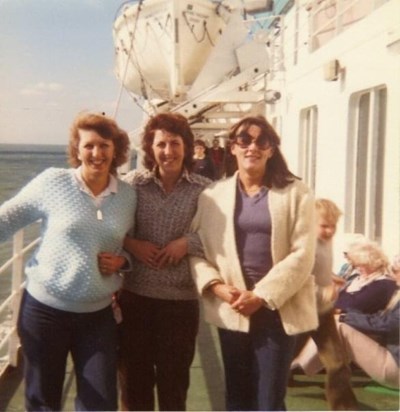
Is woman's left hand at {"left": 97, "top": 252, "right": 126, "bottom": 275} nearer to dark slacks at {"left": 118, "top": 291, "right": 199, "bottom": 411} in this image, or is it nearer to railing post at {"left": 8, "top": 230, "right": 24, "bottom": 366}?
dark slacks at {"left": 118, "top": 291, "right": 199, "bottom": 411}

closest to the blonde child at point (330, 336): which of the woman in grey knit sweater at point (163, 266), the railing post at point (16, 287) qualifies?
the woman in grey knit sweater at point (163, 266)

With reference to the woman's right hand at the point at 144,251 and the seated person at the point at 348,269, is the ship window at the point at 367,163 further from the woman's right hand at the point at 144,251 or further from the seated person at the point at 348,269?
the woman's right hand at the point at 144,251

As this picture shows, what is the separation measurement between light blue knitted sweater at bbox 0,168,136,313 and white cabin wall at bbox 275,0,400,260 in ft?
4.24

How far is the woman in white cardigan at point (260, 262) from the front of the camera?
1434 mm

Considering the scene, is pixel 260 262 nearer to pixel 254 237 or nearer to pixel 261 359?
pixel 254 237

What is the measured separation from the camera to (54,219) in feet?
4.69

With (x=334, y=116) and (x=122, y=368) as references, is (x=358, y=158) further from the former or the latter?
(x=122, y=368)

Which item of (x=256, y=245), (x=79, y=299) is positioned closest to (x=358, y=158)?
(x=256, y=245)

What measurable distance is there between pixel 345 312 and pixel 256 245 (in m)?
0.77

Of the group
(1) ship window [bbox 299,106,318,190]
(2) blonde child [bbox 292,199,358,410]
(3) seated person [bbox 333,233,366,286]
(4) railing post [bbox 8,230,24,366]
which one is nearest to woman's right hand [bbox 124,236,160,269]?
(2) blonde child [bbox 292,199,358,410]

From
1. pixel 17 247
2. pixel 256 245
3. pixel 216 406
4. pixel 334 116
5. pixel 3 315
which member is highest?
pixel 334 116

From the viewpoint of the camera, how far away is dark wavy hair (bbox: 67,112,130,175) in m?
1.47

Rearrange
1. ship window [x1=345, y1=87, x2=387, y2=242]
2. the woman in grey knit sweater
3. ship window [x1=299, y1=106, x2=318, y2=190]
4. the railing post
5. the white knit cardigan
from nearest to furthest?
the white knit cardigan → the woman in grey knit sweater → the railing post → ship window [x1=345, y1=87, x2=387, y2=242] → ship window [x1=299, y1=106, x2=318, y2=190]

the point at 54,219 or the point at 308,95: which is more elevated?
the point at 308,95
